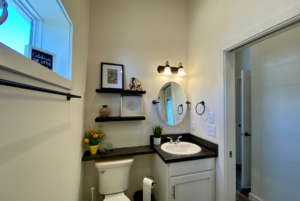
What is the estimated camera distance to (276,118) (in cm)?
155

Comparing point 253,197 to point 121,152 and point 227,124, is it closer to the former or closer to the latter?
point 227,124

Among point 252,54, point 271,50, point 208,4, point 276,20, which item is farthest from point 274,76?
point 208,4

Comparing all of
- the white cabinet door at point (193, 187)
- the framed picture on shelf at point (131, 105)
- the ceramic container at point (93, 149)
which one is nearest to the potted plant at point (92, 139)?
the ceramic container at point (93, 149)

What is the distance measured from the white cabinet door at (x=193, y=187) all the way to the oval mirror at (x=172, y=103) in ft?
2.45

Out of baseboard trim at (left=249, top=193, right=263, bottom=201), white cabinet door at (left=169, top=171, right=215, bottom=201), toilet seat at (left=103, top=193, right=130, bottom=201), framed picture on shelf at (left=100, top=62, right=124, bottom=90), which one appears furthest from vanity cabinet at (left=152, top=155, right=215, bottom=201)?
framed picture on shelf at (left=100, top=62, right=124, bottom=90)

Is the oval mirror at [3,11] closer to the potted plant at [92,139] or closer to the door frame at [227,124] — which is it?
the potted plant at [92,139]

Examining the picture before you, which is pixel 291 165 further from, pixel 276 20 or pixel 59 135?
pixel 59 135

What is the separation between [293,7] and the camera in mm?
836

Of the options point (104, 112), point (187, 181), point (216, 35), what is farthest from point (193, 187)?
point (216, 35)

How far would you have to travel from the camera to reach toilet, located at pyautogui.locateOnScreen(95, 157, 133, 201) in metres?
1.39

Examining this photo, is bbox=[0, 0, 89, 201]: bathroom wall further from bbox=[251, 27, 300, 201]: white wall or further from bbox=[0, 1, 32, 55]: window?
bbox=[251, 27, 300, 201]: white wall

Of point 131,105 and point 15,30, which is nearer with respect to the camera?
point 15,30

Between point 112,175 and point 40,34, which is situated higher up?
point 40,34

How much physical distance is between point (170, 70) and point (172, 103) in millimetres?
507
